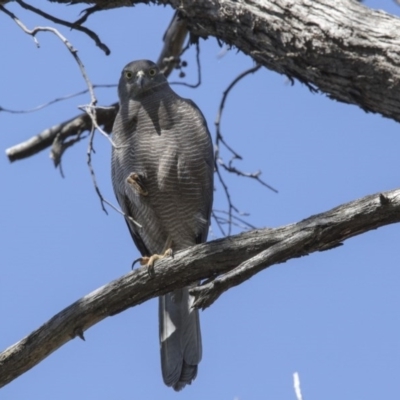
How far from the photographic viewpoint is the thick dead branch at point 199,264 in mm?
3449

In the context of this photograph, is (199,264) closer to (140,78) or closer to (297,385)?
(297,385)

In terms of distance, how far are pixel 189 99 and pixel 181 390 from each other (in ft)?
6.55

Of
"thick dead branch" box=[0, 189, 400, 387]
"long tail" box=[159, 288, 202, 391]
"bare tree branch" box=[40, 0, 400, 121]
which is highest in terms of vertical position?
"bare tree branch" box=[40, 0, 400, 121]

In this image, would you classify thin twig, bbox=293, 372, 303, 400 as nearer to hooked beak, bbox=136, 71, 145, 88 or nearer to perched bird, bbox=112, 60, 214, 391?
perched bird, bbox=112, 60, 214, 391

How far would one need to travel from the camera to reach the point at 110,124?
6281 millimetres

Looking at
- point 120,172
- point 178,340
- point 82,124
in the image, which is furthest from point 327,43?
point 82,124

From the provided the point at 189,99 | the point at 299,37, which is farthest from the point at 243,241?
the point at 189,99

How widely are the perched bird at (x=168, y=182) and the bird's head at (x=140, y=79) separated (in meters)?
0.02

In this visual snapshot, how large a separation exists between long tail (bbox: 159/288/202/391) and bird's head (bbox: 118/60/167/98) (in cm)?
141

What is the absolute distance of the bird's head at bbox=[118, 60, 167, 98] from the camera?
19.4 feet

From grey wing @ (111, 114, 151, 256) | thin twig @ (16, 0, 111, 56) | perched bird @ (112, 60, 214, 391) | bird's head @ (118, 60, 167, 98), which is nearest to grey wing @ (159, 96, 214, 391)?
perched bird @ (112, 60, 214, 391)

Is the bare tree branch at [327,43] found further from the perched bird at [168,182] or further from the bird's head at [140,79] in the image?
the bird's head at [140,79]

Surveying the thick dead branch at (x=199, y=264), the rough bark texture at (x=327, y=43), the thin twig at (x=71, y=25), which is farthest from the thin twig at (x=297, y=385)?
the thin twig at (x=71, y=25)

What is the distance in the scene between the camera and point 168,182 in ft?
18.1
